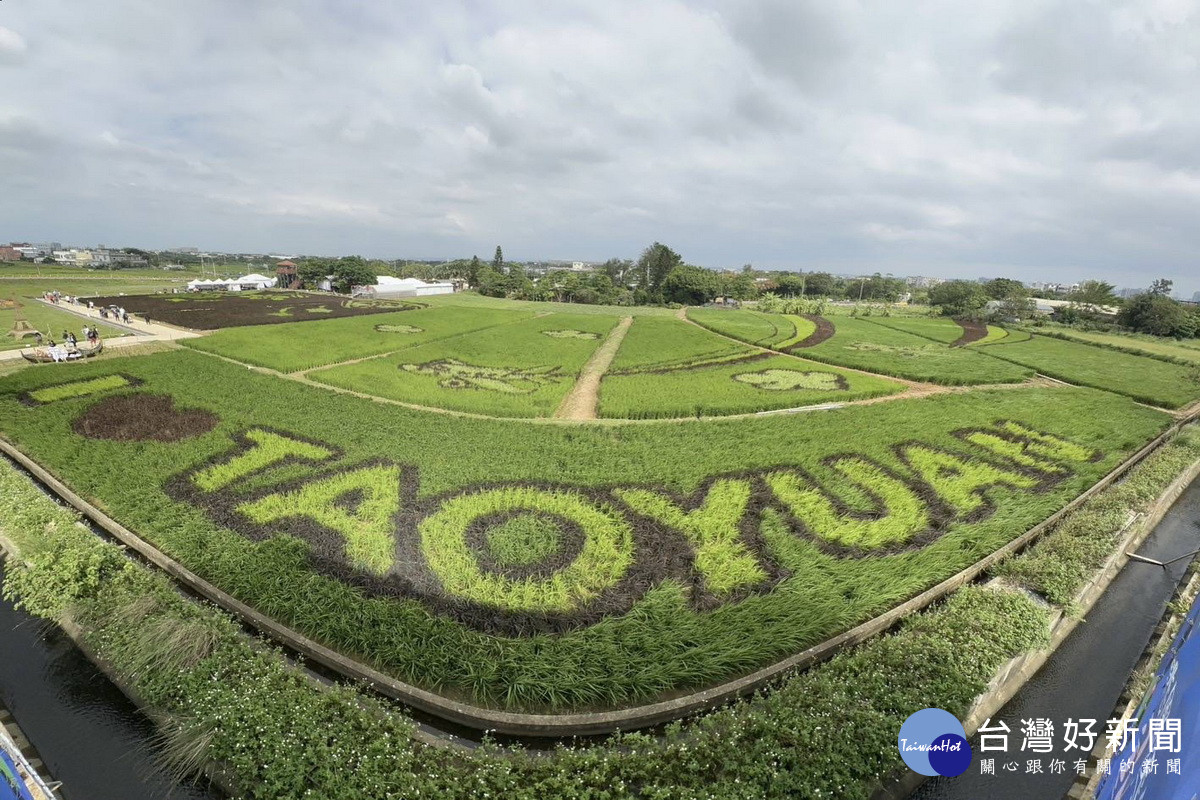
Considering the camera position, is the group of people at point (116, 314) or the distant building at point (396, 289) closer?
the group of people at point (116, 314)

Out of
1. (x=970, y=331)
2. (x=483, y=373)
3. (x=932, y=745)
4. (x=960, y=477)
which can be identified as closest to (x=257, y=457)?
(x=483, y=373)

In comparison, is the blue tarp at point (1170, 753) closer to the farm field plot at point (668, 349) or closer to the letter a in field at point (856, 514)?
the letter a in field at point (856, 514)

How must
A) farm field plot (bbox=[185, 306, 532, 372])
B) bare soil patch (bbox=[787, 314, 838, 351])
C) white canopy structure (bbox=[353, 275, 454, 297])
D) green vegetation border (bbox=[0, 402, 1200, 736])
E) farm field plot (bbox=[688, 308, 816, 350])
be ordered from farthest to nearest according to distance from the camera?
white canopy structure (bbox=[353, 275, 454, 297])
farm field plot (bbox=[688, 308, 816, 350])
bare soil patch (bbox=[787, 314, 838, 351])
farm field plot (bbox=[185, 306, 532, 372])
green vegetation border (bbox=[0, 402, 1200, 736])

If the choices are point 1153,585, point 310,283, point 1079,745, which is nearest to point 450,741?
point 1079,745

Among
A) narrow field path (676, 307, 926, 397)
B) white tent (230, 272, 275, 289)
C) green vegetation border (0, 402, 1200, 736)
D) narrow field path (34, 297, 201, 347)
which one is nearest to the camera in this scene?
green vegetation border (0, 402, 1200, 736)

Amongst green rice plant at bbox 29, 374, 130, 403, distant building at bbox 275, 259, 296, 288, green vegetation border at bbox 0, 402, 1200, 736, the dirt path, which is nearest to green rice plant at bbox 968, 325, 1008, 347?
the dirt path

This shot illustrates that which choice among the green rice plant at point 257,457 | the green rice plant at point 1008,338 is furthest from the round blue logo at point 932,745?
the green rice plant at point 1008,338

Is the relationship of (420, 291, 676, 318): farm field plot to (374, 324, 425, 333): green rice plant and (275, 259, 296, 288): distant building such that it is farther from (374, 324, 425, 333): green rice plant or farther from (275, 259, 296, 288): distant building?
(275, 259, 296, 288): distant building
